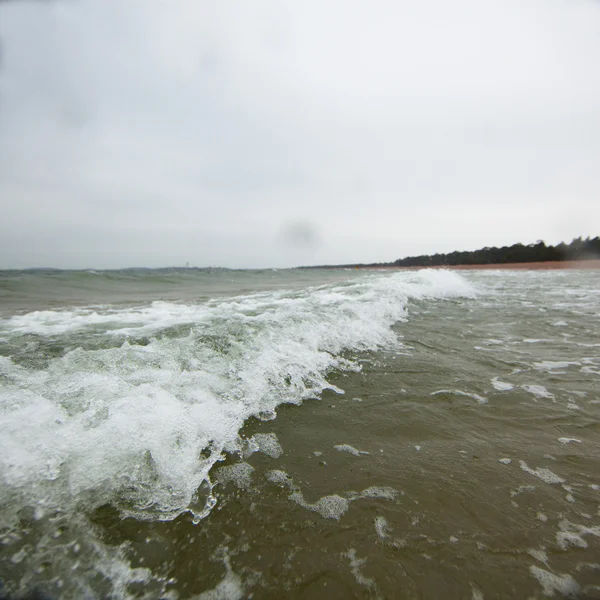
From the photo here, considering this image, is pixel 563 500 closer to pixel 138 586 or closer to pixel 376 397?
pixel 376 397

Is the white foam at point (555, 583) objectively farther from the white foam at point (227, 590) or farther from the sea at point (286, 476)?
the white foam at point (227, 590)

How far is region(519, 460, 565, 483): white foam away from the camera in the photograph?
1.67 metres

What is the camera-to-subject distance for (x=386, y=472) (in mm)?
1726

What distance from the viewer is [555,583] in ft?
3.82

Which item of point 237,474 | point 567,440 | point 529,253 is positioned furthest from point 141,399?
point 529,253

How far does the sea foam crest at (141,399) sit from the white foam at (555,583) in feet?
4.70

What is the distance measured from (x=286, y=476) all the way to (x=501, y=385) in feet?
7.67

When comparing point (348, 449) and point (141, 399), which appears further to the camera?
point (141, 399)

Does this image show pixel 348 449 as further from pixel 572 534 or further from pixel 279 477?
pixel 572 534

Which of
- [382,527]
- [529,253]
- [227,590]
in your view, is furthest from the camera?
[529,253]

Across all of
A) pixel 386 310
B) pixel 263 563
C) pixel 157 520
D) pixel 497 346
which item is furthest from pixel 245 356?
pixel 386 310

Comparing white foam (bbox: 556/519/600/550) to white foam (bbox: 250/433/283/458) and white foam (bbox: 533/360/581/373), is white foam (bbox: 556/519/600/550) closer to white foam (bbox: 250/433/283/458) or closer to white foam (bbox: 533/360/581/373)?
white foam (bbox: 250/433/283/458)

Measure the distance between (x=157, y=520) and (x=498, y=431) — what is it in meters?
2.19

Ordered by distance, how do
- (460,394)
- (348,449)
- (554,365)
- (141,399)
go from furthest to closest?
(554,365)
(460,394)
(141,399)
(348,449)
